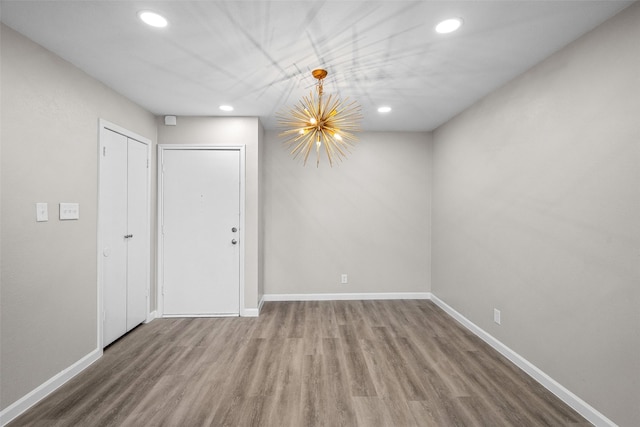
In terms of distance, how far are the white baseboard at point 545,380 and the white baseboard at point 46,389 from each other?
3.60 metres

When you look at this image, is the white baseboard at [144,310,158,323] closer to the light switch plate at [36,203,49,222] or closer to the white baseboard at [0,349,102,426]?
the white baseboard at [0,349,102,426]

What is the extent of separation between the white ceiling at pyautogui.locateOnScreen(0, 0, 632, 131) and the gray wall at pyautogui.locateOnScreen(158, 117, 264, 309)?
58 centimetres

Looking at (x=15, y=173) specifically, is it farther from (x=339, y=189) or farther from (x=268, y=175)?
(x=339, y=189)

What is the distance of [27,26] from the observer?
1.87 m

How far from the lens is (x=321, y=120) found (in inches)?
91.2

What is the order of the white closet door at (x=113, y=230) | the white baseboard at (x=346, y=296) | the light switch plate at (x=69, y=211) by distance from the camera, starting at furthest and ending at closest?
the white baseboard at (x=346, y=296), the white closet door at (x=113, y=230), the light switch plate at (x=69, y=211)

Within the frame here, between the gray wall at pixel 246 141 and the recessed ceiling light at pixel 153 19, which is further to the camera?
the gray wall at pixel 246 141

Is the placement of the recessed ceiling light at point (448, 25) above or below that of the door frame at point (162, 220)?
above

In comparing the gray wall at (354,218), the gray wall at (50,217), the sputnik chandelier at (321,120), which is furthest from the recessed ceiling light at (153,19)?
the gray wall at (354,218)

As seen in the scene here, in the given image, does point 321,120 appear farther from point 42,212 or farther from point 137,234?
point 137,234

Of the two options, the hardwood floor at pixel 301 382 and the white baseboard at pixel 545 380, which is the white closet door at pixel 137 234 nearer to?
the hardwood floor at pixel 301 382

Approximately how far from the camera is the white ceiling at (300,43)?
1719mm

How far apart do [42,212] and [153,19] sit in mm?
1517

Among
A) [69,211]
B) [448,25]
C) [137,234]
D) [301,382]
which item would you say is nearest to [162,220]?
[137,234]
